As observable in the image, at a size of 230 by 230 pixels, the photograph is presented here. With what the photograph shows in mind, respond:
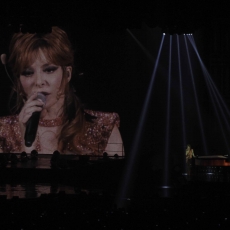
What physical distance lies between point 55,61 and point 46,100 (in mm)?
1297

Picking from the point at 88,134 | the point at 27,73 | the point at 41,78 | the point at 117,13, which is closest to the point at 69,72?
the point at 41,78

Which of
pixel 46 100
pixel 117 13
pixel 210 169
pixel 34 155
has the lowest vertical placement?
pixel 34 155

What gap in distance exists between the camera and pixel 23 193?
12.8 metres

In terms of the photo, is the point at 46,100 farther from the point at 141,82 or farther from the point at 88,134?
the point at 141,82

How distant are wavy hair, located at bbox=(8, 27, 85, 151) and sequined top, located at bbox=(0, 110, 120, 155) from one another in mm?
252

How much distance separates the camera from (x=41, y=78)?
19.5 m

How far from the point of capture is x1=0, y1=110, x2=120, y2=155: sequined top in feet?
64.0

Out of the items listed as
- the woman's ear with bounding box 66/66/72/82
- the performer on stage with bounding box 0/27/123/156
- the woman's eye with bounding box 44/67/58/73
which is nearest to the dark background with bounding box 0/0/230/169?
the woman's ear with bounding box 66/66/72/82

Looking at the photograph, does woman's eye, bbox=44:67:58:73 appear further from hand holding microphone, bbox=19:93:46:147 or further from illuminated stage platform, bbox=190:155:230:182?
illuminated stage platform, bbox=190:155:230:182

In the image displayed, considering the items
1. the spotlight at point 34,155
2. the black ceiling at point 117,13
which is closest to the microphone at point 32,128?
the spotlight at point 34,155

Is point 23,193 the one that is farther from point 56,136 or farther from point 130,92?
point 130,92

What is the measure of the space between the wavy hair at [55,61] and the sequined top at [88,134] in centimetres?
25

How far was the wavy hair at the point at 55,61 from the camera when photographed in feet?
64.1

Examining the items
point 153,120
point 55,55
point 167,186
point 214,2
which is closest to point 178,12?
point 214,2
